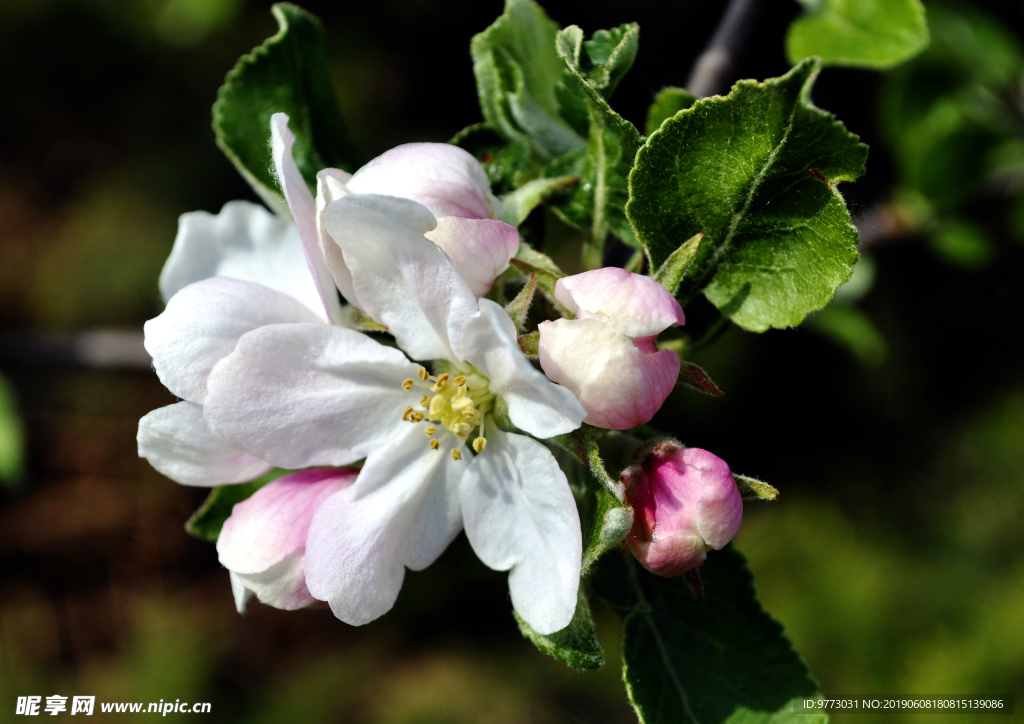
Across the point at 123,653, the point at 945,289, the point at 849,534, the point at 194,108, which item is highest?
the point at 194,108

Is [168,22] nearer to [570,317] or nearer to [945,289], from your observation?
[570,317]

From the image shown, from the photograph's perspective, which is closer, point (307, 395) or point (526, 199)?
point (307, 395)

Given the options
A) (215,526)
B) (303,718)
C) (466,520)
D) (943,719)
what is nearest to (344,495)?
(466,520)

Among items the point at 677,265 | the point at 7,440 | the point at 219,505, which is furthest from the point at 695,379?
the point at 7,440

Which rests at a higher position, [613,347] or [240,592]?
[613,347]

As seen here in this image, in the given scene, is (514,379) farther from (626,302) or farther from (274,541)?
(274,541)

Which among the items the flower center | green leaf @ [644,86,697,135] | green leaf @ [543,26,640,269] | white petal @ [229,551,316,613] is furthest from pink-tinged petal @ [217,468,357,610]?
green leaf @ [644,86,697,135]

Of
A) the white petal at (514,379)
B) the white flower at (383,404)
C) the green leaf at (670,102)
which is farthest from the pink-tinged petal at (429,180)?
the green leaf at (670,102)
